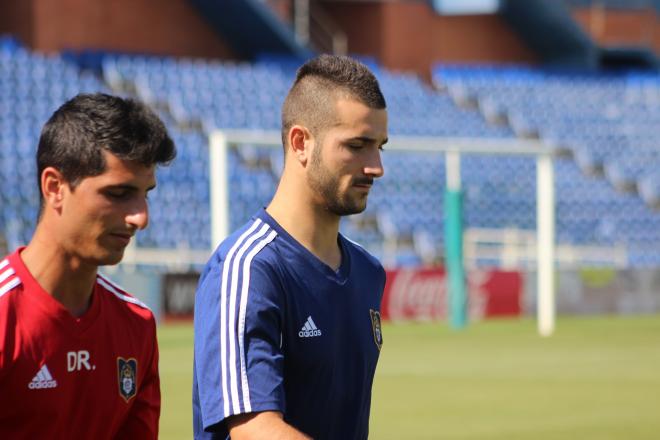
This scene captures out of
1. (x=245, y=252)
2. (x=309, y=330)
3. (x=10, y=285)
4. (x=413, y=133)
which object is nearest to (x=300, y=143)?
(x=245, y=252)

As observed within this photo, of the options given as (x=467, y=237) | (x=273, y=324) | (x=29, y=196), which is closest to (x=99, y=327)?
(x=273, y=324)

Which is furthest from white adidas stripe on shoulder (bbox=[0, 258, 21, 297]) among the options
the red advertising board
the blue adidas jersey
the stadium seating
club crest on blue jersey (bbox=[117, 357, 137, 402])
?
the stadium seating

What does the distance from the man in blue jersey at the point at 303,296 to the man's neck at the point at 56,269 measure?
0.39 metres

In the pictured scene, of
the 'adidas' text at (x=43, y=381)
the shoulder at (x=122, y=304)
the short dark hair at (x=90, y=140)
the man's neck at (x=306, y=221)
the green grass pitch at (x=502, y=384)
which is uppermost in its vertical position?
the short dark hair at (x=90, y=140)

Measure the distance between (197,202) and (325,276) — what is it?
67.7 feet

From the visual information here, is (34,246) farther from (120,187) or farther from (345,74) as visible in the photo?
(345,74)

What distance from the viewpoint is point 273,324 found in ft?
12.2

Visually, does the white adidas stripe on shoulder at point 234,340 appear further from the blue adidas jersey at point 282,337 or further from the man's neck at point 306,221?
the man's neck at point 306,221

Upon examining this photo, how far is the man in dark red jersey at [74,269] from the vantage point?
3.81m

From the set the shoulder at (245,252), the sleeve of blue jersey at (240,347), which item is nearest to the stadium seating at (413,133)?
the shoulder at (245,252)

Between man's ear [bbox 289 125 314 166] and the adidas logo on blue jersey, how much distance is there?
46 cm

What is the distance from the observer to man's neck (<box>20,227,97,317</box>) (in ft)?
12.9

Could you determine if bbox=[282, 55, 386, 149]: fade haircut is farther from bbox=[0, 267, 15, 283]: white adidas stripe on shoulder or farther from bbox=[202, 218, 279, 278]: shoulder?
bbox=[0, 267, 15, 283]: white adidas stripe on shoulder

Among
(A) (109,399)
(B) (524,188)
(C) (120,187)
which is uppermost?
(B) (524,188)
